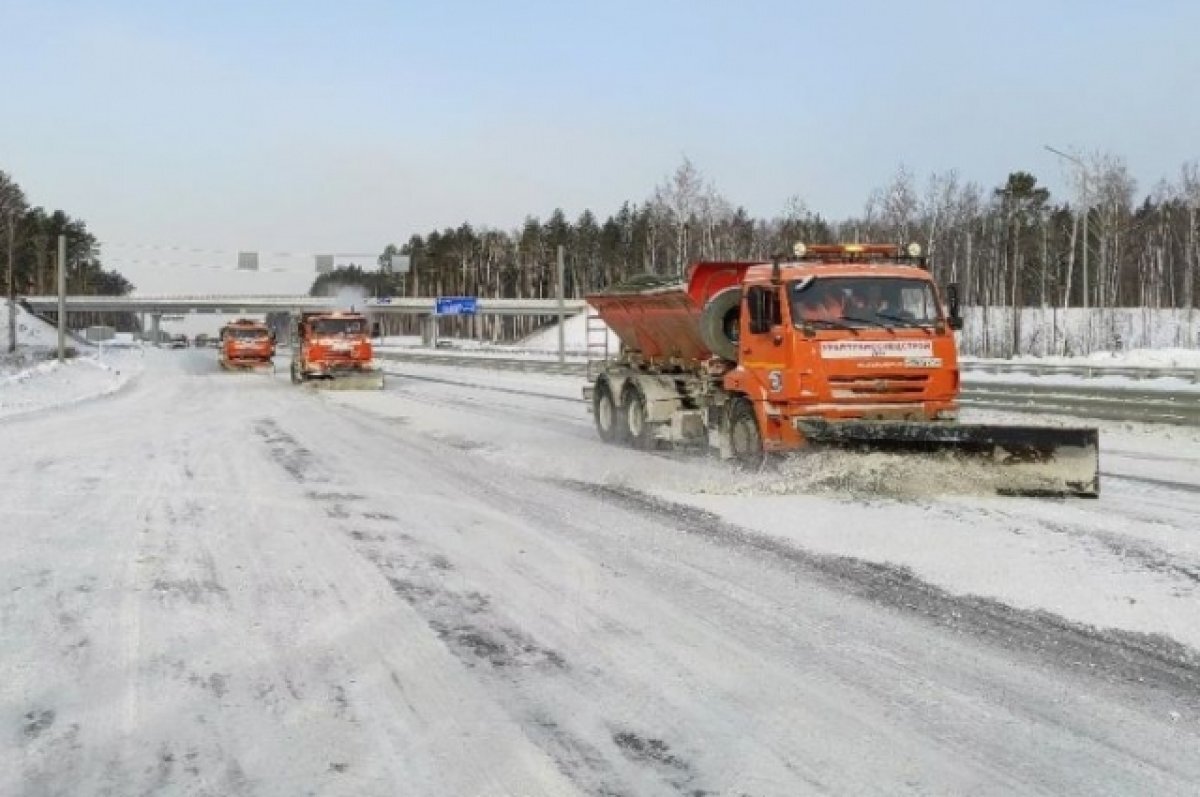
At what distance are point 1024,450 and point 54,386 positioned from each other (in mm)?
30677

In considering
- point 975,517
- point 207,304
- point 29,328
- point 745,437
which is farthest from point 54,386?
point 207,304

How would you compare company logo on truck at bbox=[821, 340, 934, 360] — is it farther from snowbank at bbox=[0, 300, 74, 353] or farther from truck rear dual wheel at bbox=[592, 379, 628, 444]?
snowbank at bbox=[0, 300, 74, 353]

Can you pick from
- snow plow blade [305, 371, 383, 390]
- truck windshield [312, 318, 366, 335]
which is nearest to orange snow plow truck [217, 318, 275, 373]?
truck windshield [312, 318, 366, 335]

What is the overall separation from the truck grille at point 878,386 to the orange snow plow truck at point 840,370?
0.01m

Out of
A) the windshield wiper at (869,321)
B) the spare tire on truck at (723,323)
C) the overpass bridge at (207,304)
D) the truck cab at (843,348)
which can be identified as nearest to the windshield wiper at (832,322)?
the truck cab at (843,348)

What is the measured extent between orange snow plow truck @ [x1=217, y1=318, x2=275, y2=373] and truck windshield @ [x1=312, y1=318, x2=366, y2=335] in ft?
44.1

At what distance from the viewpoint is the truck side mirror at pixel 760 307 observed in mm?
12281

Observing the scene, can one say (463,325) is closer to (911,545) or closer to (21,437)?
(21,437)

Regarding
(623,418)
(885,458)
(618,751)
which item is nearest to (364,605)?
(618,751)

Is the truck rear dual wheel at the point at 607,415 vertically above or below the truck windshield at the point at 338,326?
below

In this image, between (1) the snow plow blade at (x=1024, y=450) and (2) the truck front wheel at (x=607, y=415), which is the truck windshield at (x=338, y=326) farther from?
(1) the snow plow blade at (x=1024, y=450)

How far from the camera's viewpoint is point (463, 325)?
13662 centimetres

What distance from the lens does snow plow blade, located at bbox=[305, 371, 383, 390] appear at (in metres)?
32.8

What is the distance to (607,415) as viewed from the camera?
1725cm
